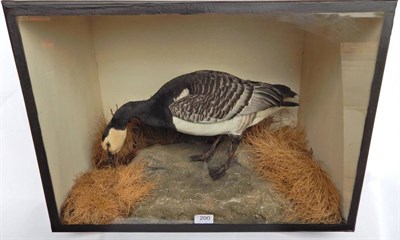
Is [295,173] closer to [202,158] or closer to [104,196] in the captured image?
[202,158]

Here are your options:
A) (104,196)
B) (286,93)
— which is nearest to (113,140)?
(104,196)

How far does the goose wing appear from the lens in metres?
1.03

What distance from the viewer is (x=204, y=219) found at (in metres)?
1.02

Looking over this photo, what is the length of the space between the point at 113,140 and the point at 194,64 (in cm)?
31

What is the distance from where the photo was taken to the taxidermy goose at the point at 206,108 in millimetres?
1038

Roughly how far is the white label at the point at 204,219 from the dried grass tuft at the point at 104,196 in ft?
0.44

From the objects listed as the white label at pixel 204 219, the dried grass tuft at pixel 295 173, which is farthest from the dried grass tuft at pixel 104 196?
the dried grass tuft at pixel 295 173

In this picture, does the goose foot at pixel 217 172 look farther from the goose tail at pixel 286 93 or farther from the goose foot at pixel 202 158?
the goose tail at pixel 286 93

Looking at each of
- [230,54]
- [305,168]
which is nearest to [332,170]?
[305,168]

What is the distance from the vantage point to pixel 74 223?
1.01m

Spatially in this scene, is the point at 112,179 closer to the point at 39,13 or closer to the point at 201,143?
the point at 201,143

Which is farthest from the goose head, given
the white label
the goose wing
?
the white label

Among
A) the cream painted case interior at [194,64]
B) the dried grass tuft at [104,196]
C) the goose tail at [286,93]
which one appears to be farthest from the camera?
the goose tail at [286,93]

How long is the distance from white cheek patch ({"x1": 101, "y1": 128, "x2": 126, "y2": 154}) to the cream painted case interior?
0.07 meters
